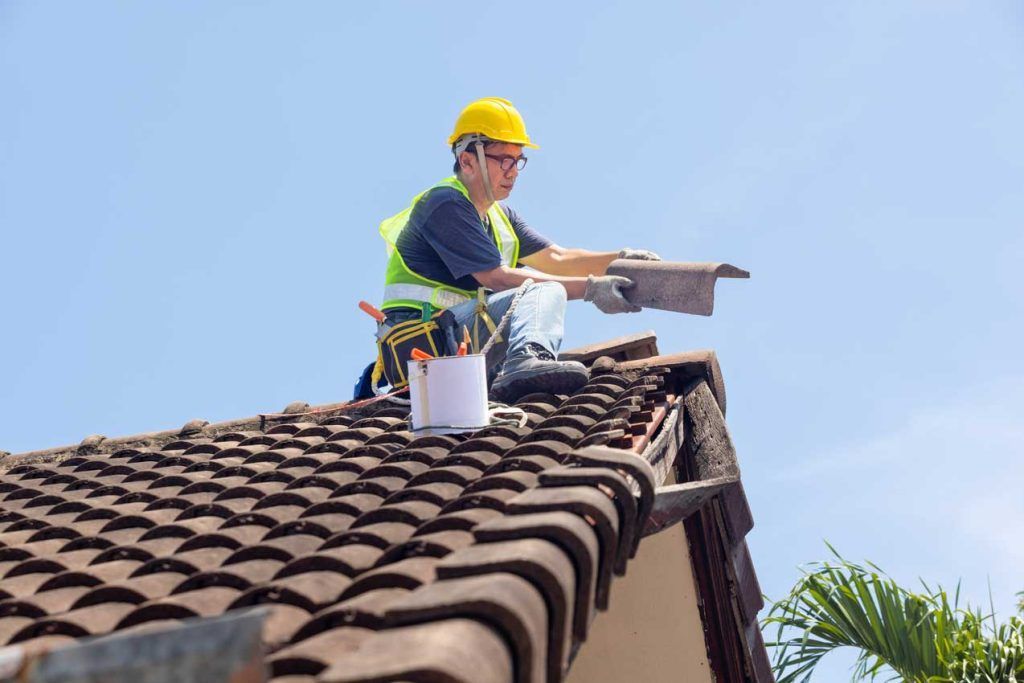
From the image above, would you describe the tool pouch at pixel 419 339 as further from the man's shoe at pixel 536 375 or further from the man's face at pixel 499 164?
the man's face at pixel 499 164

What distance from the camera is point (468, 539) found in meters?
3.27

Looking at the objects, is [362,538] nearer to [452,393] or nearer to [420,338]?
[452,393]

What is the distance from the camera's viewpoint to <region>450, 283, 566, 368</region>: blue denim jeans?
19.3ft

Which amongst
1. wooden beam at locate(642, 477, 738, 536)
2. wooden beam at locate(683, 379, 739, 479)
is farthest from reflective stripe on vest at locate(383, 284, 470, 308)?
wooden beam at locate(642, 477, 738, 536)

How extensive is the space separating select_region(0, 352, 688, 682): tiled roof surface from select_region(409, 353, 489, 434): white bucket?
0.09 m

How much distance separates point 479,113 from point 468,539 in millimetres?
3893

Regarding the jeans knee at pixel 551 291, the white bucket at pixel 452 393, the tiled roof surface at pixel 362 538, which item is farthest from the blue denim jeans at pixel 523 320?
the white bucket at pixel 452 393

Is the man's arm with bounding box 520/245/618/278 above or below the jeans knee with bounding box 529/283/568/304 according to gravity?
above

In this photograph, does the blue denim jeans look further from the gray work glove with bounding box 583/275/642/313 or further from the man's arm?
the man's arm

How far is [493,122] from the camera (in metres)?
6.70

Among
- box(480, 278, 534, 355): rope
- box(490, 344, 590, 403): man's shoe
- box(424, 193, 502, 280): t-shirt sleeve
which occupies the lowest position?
box(490, 344, 590, 403): man's shoe

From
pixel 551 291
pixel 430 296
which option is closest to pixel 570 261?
pixel 430 296

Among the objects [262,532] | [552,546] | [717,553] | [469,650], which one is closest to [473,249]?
[717,553]

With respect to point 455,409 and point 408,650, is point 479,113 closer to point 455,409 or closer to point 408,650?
point 455,409
